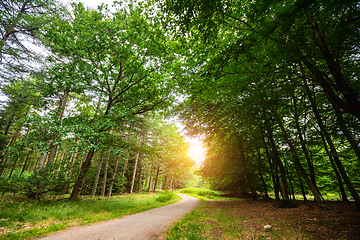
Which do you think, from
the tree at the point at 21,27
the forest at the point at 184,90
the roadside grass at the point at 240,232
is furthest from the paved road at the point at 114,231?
the tree at the point at 21,27

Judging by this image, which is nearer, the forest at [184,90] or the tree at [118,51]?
the forest at [184,90]

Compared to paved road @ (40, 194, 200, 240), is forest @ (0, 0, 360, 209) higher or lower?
higher

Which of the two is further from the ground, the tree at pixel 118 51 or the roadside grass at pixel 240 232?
the tree at pixel 118 51

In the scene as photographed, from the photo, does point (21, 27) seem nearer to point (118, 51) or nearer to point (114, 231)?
point (118, 51)

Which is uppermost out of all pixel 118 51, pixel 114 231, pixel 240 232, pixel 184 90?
pixel 118 51

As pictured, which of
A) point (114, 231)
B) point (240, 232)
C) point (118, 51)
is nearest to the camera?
point (240, 232)

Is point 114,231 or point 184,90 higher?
point 184,90

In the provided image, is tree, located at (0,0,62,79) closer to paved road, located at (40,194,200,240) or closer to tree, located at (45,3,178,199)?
tree, located at (45,3,178,199)

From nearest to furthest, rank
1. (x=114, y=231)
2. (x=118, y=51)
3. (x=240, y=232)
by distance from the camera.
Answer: (x=240, y=232)
(x=114, y=231)
(x=118, y=51)

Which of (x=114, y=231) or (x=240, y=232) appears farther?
(x=114, y=231)

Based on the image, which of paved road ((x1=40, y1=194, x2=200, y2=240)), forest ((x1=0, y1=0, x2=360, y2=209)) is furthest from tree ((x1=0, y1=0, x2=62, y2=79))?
paved road ((x1=40, y1=194, x2=200, y2=240))

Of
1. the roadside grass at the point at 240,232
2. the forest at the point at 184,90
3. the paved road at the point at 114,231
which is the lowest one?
the paved road at the point at 114,231

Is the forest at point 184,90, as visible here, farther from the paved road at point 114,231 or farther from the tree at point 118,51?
the paved road at point 114,231

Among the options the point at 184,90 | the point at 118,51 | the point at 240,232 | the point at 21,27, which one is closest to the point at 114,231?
the point at 240,232
